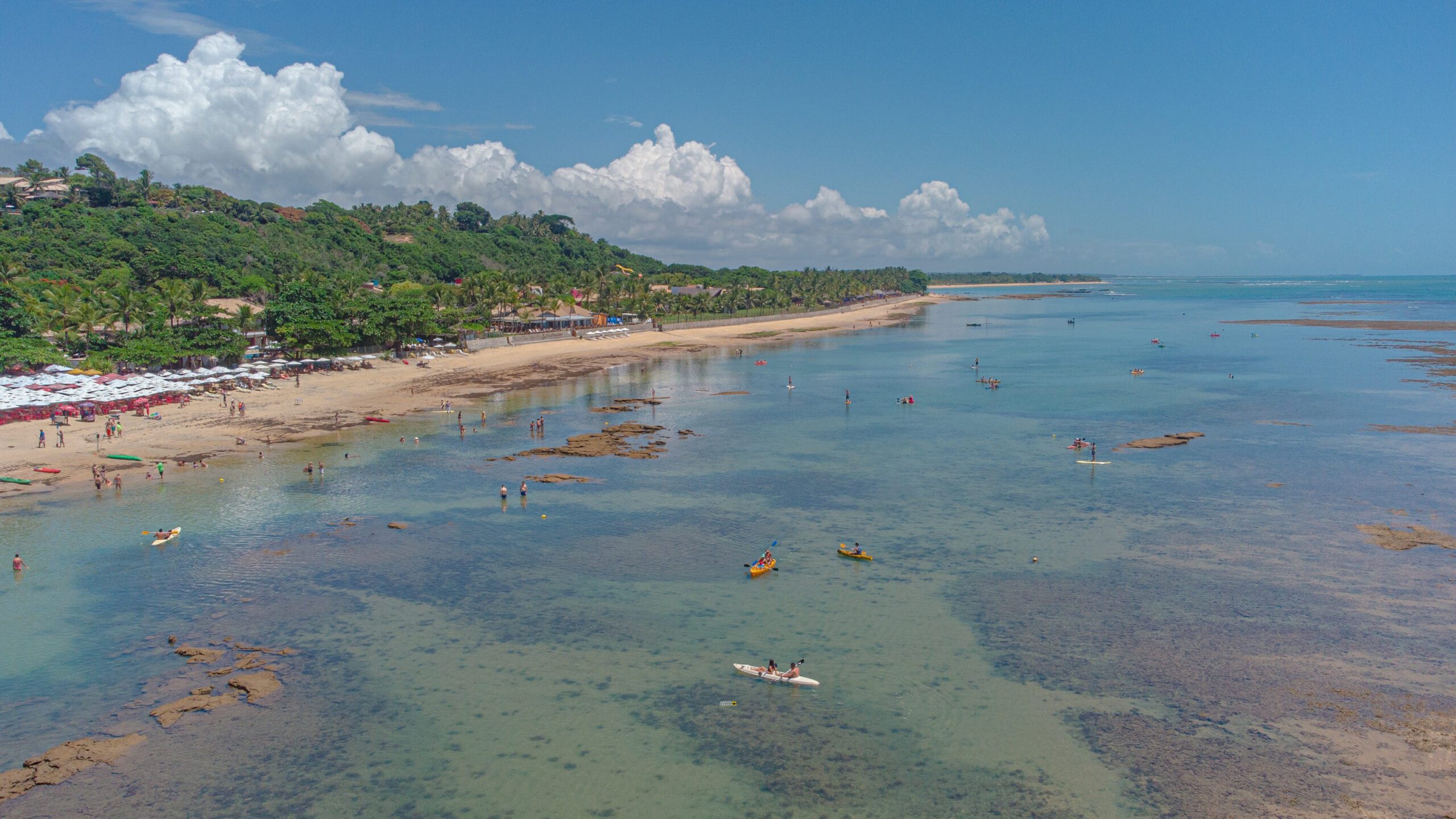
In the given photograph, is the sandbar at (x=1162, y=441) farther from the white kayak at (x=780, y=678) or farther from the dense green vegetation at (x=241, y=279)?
the dense green vegetation at (x=241, y=279)

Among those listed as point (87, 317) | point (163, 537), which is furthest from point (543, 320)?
point (163, 537)

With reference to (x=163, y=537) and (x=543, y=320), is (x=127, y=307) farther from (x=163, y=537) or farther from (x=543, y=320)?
(x=543, y=320)

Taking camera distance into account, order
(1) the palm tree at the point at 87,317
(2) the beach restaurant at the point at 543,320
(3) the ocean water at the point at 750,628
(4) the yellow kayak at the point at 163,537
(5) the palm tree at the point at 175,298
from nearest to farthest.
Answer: (3) the ocean water at the point at 750,628 → (4) the yellow kayak at the point at 163,537 → (1) the palm tree at the point at 87,317 → (5) the palm tree at the point at 175,298 → (2) the beach restaurant at the point at 543,320

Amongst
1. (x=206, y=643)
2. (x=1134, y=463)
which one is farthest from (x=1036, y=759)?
(x=1134, y=463)

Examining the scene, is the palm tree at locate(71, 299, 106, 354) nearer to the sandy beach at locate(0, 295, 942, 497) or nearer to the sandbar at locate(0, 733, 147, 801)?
the sandy beach at locate(0, 295, 942, 497)

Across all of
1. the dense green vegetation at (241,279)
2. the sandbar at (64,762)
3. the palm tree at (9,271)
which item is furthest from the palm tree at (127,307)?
the sandbar at (64,762)

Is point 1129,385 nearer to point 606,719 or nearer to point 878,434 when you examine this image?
Answer: point 878,434

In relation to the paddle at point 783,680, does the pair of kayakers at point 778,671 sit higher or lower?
higher
